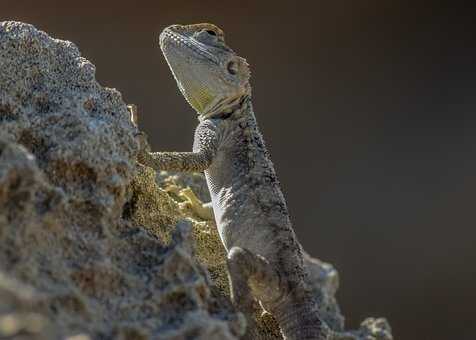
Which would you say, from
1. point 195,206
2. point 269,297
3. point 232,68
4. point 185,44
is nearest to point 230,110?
point 232,68

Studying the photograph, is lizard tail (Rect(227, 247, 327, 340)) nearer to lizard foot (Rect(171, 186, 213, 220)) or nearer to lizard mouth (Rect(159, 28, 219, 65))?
lizard foot (Rect(171, 186, 213, 220))

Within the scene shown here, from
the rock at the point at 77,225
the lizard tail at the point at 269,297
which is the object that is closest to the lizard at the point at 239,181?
the lizard tail at the point at 269,297

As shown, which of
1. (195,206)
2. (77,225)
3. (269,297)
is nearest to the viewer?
(77,225)

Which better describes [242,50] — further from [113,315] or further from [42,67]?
[113,315]

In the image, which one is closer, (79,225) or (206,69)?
(79,225)

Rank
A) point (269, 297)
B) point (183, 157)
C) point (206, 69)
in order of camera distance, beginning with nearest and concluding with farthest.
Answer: point (269, 297)
point (183, 157)
point (206, 69)

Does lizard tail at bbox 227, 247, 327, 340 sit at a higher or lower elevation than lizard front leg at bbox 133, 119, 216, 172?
lower

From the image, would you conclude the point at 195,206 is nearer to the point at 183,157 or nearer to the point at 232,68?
the point at 183,157

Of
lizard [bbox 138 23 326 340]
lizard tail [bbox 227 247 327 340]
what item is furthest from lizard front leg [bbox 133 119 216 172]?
lizard tail [bbox 227 247 327 340]
